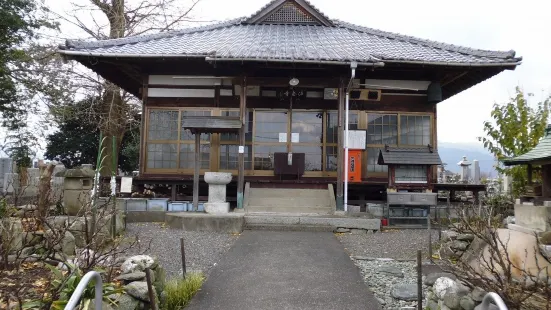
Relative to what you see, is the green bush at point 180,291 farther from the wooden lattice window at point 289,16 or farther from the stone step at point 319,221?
the wooden lattice window at point 289,16

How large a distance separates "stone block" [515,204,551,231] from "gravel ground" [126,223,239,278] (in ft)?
14.6

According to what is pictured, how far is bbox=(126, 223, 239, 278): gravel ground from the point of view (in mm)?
5762

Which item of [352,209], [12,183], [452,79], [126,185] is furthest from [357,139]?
[12,183]

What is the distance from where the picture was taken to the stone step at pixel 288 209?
31.8 ft

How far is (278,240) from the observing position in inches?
291

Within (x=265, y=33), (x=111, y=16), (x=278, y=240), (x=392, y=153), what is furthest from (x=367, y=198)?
(x=111, y=16)

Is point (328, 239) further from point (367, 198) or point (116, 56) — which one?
point (116, 56)

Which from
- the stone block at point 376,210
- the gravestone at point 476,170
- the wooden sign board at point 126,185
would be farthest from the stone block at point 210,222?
the gravestone at point 476,170

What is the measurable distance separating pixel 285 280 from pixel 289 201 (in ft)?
17.1

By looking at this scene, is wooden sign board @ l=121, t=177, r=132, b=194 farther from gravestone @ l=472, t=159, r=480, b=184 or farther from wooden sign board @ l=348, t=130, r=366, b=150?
gravestone @ l=472, t=159, r=480, b=184

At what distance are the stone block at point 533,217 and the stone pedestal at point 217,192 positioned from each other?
6178mm

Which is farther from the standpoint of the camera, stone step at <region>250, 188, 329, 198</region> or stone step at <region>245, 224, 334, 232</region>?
stone step at <region>250, 188, 329, 198</region>

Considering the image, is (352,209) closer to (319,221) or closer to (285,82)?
(319,221)

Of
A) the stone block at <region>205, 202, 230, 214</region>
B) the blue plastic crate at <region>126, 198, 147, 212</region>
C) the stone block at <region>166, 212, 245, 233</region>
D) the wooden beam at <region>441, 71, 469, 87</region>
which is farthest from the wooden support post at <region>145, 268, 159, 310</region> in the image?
the wooden beam at <region>441, 71, 469, 87</region>
